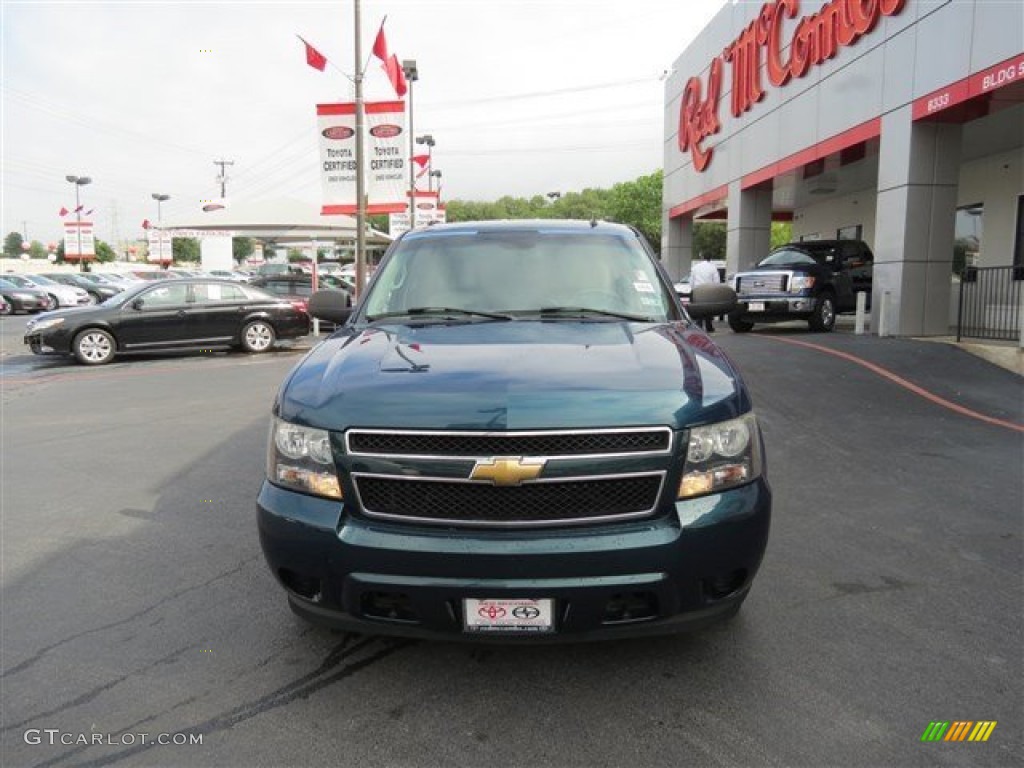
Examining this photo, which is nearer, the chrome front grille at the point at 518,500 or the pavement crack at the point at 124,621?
the chrome front grille at the point at 518,500

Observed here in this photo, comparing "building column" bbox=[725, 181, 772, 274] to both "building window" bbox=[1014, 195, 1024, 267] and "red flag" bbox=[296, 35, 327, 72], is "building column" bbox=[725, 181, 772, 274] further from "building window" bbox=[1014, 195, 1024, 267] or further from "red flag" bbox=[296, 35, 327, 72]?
"red flag" bbox=[296, 35, 327, 72]

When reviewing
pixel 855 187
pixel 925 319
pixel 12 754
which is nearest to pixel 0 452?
pixel 12 754

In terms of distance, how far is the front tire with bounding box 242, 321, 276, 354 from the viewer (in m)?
15.4

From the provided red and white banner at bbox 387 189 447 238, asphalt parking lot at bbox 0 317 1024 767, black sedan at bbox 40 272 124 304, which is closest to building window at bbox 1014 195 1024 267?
asphalt parking lot at bbox 0 317 1024 767

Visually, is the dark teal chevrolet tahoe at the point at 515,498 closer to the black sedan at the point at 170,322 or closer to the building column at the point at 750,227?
the black sedan at the point at 170,322

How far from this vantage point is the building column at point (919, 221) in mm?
13273

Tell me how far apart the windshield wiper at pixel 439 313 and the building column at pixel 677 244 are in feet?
88.7

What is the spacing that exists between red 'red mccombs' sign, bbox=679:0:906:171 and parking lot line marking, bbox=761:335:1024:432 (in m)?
6.37

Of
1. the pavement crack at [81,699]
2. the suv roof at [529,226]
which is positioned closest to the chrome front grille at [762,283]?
the suv roof at [529,226]

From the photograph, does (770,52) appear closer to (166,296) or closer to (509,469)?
(166,296)

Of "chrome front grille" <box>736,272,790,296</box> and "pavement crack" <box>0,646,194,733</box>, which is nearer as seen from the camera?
"pavement crack" <box>0,646,194,733</box>

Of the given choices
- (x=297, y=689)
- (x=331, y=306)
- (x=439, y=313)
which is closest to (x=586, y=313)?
(x=439, y=313)

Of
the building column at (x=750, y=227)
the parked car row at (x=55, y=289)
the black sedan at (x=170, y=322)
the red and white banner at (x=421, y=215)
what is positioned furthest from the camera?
the parked car row at (x=55, y=289)

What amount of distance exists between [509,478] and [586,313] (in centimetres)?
147
